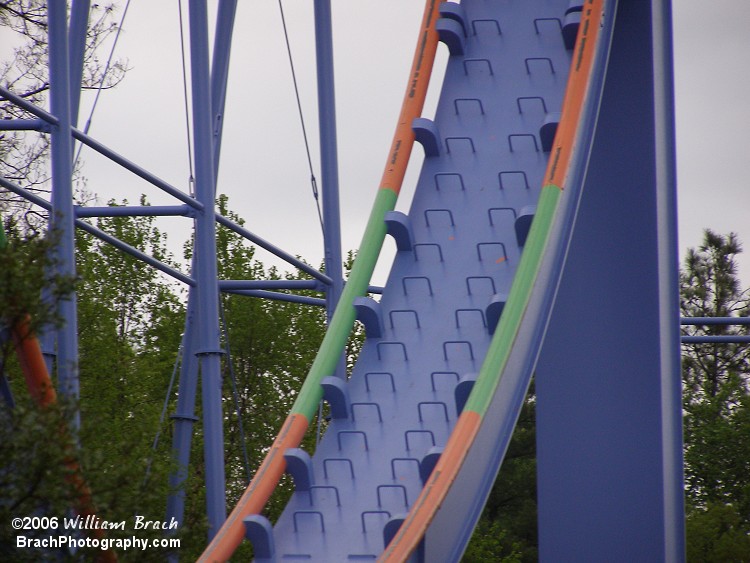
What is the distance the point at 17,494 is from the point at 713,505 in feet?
88.1

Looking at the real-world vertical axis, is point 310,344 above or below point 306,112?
below

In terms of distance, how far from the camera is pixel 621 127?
1014 cm

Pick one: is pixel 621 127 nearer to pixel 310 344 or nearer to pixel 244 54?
pixel 310 344

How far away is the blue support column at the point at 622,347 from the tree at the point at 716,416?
19099 millimetres

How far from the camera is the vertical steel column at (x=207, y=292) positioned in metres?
12.3

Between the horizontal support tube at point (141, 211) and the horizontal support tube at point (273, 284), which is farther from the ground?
the horizontal support tube at point (141, 211)

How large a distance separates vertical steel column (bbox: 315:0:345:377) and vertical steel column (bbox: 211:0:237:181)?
1.29 m

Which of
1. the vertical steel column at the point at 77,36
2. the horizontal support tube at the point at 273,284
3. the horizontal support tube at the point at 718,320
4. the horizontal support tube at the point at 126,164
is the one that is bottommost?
the horizontal support tube at the point at 718,320

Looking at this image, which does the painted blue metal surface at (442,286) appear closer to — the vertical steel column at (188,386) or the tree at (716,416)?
the vertical steel column at (188,386)

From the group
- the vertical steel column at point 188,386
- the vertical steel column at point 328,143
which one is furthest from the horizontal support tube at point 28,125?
the vertical steel column at point 328,143

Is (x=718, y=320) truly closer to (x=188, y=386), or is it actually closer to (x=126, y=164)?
(x=188, y=386)

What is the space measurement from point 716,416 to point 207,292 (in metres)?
25.3

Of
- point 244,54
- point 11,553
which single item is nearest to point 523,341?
point 11,553

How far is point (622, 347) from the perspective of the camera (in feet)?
32.4
